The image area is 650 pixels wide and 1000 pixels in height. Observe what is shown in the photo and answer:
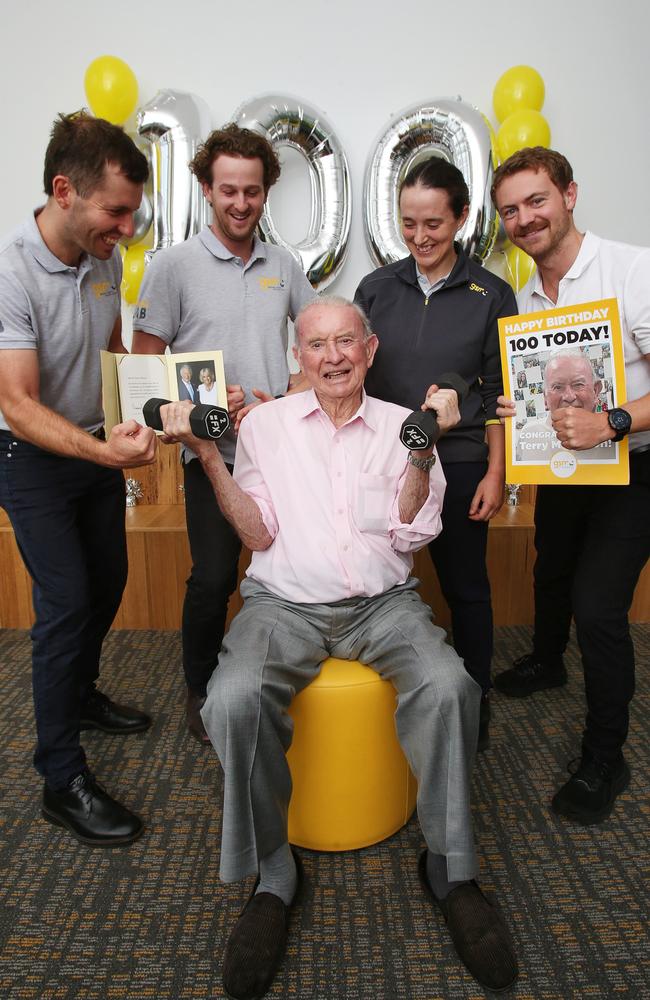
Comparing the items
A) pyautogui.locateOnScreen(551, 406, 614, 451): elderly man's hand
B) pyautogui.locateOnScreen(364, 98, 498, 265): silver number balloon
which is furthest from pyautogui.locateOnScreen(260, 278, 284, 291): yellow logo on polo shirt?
pyautogui.locateOnScreen(364, 98, 498, 265): silver number balloon

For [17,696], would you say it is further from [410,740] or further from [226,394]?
[410,740]

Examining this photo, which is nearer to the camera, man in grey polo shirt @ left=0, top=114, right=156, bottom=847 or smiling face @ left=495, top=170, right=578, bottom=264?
man in grey polo shirt @ left=0, top=114, right=156, bottom=847

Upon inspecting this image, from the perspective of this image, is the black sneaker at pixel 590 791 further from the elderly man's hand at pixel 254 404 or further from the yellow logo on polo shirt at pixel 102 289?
the yellow logo on polo shirt at pixel 102 289

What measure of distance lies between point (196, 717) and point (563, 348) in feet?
5.66

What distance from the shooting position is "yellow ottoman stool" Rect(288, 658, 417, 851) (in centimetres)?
169

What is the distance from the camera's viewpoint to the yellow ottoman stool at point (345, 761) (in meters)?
1.69

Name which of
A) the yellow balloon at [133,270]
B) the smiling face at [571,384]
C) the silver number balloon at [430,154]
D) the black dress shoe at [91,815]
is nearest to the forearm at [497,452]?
the smiling face at [571,384]

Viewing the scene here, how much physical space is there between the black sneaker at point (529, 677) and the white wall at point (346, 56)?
264cm

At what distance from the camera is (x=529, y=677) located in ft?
8.73

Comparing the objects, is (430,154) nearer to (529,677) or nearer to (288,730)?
(529,677)

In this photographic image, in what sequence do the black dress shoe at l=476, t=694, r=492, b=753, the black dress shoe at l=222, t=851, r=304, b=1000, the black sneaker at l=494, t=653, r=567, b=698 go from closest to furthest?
the black dress shoe at l=222, t=851, r=304, b=1000 < the black dress shoe at l=476, t=694, r=492, b=753 < the black sneaker at l=494, t=653, r=567, b=698

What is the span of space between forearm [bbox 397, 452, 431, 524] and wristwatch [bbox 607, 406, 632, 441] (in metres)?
0.47

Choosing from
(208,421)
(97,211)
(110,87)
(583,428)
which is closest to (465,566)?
(583,428)

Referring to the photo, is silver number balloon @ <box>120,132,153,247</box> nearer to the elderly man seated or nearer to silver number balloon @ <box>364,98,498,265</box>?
silver number balloon @ <box>364,98,498,265</box>
